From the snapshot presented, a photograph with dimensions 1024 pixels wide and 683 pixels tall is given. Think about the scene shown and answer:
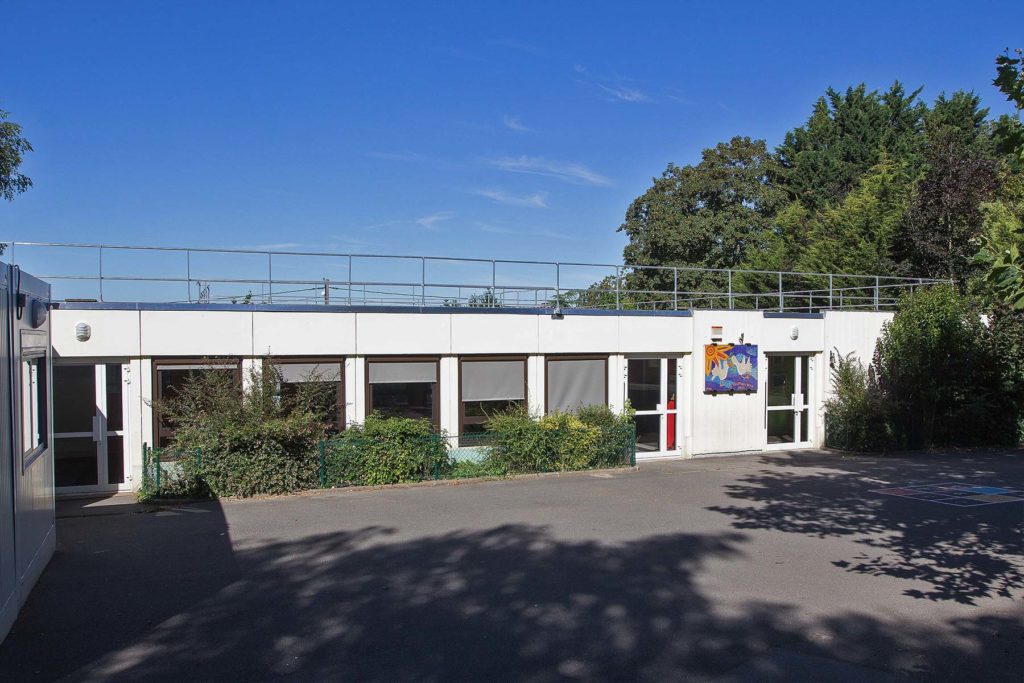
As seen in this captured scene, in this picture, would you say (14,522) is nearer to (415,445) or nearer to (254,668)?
(254,668)

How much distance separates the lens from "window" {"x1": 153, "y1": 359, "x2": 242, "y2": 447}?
13.0 m

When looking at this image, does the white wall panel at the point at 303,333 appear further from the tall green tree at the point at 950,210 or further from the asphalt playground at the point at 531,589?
the tall green tree at the point at 950,210

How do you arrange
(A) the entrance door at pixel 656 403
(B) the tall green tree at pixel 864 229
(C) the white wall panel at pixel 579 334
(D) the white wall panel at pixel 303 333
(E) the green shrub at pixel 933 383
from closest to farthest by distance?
(D) the white wall panel at pixel 303 333, (C) the white wall panel at pixel 579 334, (A) the entrance door at pixel 656 403, (E) the green shrub at pixel 933 383, (B) the tall green tree at pixel 864 229

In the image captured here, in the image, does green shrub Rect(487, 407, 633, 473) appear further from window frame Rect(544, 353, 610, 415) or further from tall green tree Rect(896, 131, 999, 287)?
tall green tree Rect(896, 131, 999, 287)

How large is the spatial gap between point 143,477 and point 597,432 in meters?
7.42

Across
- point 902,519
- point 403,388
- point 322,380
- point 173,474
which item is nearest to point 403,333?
A: point 403,388

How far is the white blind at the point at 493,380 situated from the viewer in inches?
587

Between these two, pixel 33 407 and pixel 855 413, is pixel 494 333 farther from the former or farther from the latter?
pixel 855 413

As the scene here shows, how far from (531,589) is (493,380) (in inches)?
316

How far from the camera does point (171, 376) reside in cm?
1322

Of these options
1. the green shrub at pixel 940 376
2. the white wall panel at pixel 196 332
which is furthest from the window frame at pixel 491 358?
the green shrub at pixel 940 376

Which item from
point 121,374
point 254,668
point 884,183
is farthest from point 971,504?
point 884,183

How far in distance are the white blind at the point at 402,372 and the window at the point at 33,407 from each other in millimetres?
6349

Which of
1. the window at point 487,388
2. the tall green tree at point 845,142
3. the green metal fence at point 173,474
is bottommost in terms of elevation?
the green metal fence at point 173,474
